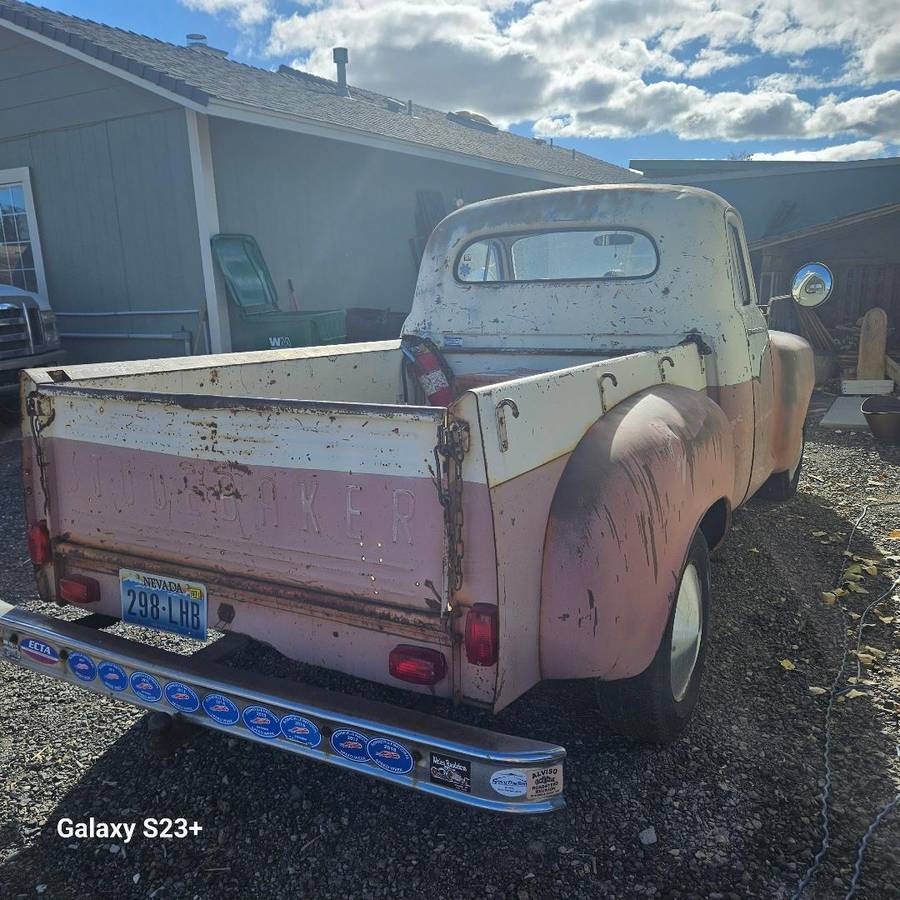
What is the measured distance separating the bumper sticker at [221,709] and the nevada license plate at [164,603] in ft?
0.96

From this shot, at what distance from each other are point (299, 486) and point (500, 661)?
763mm

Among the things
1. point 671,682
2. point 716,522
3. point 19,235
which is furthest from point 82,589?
point 19,235

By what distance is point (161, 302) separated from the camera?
32.5 ft

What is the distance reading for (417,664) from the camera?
6.76 feet

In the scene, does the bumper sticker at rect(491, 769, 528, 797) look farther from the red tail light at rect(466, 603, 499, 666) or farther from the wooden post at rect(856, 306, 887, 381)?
the wooden post at rect(856, 306, 887, 381)

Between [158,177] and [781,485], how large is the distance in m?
8.20

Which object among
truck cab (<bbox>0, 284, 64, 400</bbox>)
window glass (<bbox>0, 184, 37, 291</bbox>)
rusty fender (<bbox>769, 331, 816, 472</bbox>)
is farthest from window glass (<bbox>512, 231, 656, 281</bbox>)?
window glass (<bbox>0, 184, 37, 291</bbox>)

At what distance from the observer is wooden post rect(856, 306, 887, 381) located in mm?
10250

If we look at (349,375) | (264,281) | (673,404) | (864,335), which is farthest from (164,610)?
(864,335)

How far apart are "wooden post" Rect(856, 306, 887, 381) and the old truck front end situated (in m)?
10.2

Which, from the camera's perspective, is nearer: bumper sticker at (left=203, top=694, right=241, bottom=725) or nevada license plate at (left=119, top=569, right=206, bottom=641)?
bumper sticker at (left=203, top=694, right=241, bottom=725)

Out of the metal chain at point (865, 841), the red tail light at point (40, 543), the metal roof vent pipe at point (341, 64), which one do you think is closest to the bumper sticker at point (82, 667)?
the red tail light at point (40, 543)

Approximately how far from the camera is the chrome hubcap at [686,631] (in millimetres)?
2676

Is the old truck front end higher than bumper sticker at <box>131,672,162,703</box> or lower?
higher
